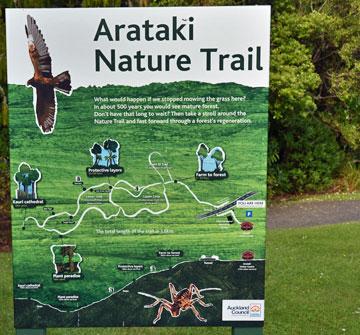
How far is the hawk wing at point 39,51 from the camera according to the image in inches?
149

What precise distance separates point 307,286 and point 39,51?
4.99 m

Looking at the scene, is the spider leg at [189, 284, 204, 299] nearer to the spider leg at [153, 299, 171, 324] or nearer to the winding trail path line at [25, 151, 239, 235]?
the spider leg at [153, 299, 171, 324]

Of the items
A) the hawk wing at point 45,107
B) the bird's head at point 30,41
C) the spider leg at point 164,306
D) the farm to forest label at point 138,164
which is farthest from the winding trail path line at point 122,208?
the bird's head at point 30,41

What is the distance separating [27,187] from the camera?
3.85 m

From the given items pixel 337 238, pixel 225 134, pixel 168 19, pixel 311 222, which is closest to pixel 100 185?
pixel 225 134

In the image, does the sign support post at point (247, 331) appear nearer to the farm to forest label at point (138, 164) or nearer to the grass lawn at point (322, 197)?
the farm to forest label at point (138, 164)

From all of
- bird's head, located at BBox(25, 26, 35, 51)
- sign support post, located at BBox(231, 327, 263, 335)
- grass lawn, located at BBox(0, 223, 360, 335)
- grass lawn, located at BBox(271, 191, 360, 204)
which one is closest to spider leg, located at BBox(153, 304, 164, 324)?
sign support post, located at BBox(231, 327, 263, 335)

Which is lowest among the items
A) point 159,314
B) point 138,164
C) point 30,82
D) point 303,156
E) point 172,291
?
point 159,314

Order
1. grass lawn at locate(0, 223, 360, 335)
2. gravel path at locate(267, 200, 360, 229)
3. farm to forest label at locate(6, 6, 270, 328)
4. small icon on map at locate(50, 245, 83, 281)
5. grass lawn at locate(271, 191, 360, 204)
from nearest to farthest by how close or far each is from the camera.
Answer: farm to forest label at locate(6, 6, 270, 328) → small icon on map at locate(50, 245, 83, 281) → grass lawn at locate(0, 223, 360, 335) → gravel path at locate(267, 200, 360, 229) → grass lawn at locate(271, 191, 360, 204)

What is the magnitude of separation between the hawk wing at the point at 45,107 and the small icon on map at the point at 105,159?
0.94ft

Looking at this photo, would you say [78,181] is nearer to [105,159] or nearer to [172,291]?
[105,159]

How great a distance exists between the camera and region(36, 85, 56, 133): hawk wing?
3791 mm

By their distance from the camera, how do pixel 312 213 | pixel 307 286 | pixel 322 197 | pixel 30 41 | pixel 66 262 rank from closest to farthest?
1. pixel 30 41
2. pixel 66 262
3. pixel 307 286
4. pixel 312 213
5. pixel 322 197

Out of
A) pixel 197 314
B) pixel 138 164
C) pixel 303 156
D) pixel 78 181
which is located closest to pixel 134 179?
pixel 138 164
